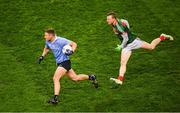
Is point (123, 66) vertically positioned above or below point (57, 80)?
above

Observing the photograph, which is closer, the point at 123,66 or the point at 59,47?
the point at 59,47

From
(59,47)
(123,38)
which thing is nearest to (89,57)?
(123,38)

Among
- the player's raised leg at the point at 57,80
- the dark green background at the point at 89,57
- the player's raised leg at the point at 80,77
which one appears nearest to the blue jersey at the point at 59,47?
the player's raised leg at the point at 57,80

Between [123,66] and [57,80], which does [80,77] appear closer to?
[57,80]

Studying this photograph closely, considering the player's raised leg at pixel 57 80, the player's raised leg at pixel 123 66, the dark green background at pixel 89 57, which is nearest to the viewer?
the player's raised leg at pixel 57 80

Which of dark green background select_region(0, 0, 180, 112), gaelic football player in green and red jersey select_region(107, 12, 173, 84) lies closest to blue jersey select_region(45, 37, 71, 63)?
dark green background select_region(0, 0, 180, 112)

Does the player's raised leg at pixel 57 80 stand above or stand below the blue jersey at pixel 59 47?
below

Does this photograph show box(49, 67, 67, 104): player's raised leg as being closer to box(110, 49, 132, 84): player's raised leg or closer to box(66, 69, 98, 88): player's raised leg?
box(66, 69, 98, 88): player's raised leg

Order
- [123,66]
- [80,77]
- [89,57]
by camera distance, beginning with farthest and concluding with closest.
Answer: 1. [89,57]
2. [123,66]
3. [80,77]

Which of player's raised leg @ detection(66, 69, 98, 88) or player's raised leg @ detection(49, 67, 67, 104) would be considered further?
player's raised leg @ detection(66, 69, 98, 88)

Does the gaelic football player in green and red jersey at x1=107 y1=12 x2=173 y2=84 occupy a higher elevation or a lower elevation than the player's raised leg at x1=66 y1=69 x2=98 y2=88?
higher

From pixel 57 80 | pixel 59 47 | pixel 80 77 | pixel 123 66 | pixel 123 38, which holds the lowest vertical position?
pixel 57 80

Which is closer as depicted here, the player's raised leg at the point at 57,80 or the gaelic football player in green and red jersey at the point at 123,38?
the player's raised leg at the point at 57,80

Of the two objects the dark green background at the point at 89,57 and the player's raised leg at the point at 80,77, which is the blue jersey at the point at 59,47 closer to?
the player's raised leg at the point at 80,77
